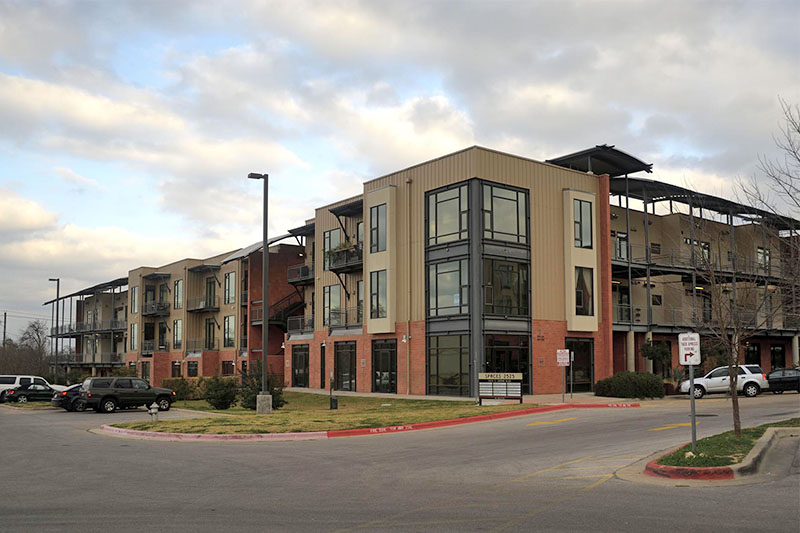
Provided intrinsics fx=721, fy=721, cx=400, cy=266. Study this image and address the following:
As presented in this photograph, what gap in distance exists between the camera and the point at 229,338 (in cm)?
6394

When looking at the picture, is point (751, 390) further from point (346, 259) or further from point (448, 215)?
point (346, 259)

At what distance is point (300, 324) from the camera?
173 ft

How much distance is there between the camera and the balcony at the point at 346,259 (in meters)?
44.7

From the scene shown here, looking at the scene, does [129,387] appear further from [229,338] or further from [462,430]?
[229,338]

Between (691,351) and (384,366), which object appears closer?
(691,351)

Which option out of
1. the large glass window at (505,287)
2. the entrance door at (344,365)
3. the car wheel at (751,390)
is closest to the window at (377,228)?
the entrance door at (344,365)

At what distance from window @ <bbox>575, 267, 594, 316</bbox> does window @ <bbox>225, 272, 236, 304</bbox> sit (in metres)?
33.7

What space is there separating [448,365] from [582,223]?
1125cm

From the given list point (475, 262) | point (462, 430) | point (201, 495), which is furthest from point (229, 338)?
point (201, 495)

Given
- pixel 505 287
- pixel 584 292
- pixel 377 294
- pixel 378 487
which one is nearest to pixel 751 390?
pixel 584 292

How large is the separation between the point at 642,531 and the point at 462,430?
43.3 ft

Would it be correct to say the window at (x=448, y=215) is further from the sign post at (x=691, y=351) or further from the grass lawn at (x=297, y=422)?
the sign post at (x=691, y=351)

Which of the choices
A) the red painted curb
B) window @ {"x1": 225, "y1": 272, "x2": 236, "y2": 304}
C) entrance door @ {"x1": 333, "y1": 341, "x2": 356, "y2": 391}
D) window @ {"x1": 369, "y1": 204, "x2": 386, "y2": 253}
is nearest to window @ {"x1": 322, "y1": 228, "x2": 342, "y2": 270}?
window @ {"x1": 369, "y1": 204, "x2": 386, "y2": 253}

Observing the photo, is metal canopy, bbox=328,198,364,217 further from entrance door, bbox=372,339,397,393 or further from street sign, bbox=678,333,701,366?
street sign, bbox=678,333,701,366
